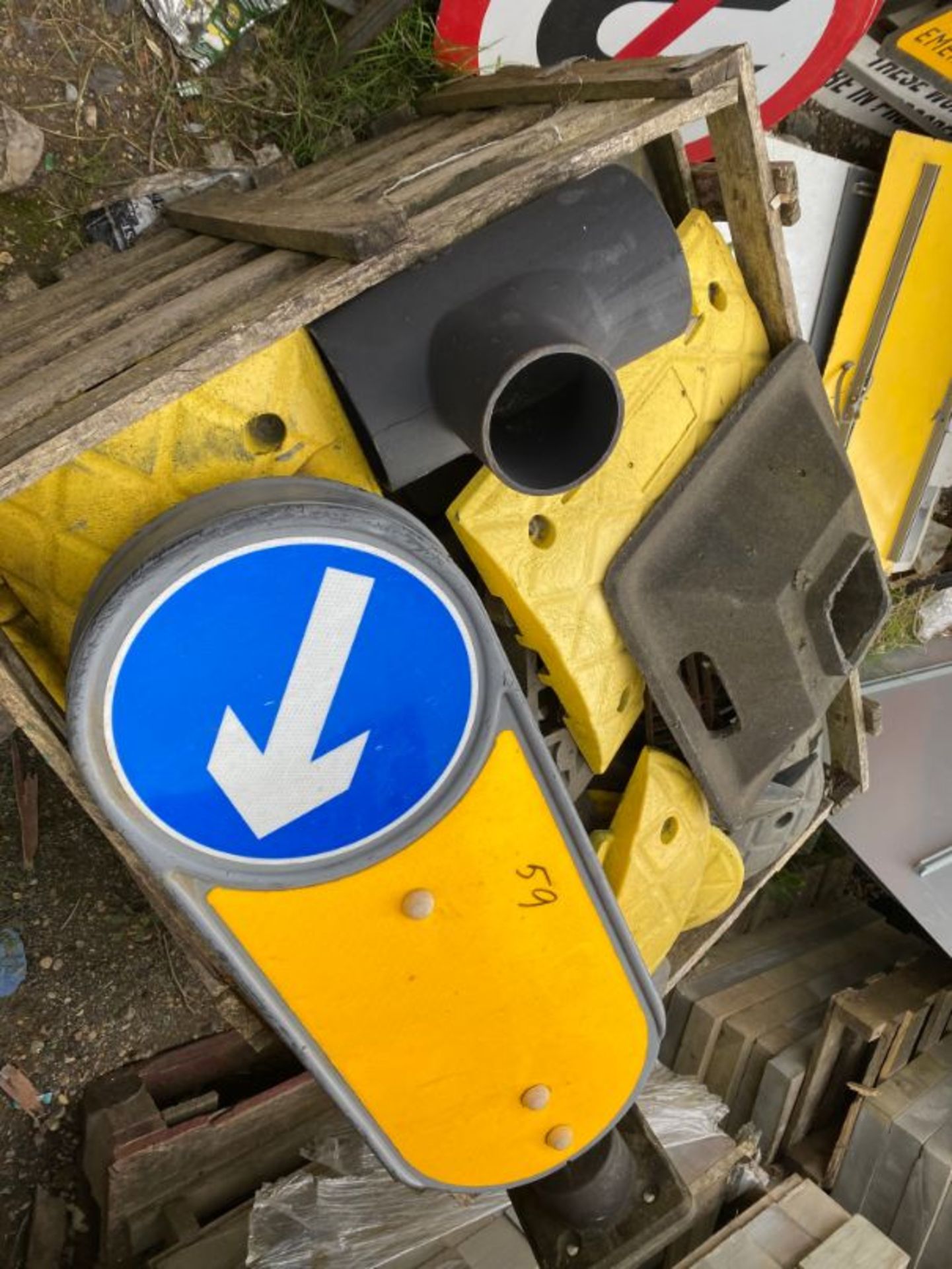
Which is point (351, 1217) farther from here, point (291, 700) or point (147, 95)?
point (147, 95)

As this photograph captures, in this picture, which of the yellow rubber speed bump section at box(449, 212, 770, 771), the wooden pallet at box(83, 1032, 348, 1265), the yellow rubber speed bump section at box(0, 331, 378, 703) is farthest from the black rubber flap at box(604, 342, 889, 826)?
the wooden pallet at box(83, 1032, 348, 1265)

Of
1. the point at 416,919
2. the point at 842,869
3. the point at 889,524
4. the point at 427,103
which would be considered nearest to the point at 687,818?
the point at 416,919

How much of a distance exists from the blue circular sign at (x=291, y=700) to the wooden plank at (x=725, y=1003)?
8.63ft

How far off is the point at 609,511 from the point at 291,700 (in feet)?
2.45

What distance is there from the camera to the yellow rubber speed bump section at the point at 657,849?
6.95 feet

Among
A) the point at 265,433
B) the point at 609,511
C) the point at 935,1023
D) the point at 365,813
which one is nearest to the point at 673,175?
the point at 609,511

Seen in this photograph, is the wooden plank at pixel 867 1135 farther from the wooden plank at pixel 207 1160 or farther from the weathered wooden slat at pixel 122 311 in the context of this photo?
the weathered wooden slat at pixel 122 311

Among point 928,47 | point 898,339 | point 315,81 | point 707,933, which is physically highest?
point 315,81

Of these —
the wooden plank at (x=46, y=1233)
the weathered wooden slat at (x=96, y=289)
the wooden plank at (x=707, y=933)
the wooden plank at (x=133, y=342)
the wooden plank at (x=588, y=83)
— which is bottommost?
the wooden plank at (x=46, y=1233)

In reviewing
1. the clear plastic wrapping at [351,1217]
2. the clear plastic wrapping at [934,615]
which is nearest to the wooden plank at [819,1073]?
the clear plastic wrapping at [351,1217]

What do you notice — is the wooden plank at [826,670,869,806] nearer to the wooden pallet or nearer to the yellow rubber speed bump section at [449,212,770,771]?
the yellow rubber speed bump section at [449,212,770,771]

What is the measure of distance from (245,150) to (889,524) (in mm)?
2592

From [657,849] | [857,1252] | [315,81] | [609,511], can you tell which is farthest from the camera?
[857,1252]

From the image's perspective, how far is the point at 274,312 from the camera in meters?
1.44
